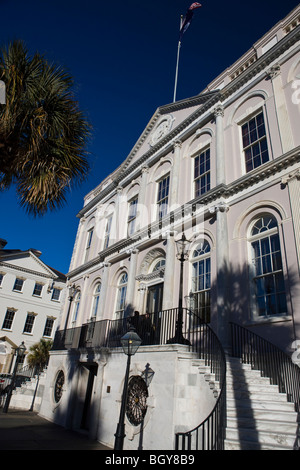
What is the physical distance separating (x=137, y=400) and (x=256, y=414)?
3.61 metres

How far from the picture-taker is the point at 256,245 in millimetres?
10672

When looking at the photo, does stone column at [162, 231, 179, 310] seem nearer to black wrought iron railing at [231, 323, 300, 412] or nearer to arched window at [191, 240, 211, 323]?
arched window at [191, 240, 211, 323]

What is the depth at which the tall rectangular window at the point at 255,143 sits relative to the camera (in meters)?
11.9

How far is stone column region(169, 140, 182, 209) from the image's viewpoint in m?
14.8

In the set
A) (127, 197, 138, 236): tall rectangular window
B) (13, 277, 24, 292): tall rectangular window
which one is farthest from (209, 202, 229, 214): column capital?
(13, 277, 24, 292): tall rectangular window

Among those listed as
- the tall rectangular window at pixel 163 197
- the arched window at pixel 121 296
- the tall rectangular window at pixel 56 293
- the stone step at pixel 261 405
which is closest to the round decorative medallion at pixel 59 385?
the arched window at pixel 121 296

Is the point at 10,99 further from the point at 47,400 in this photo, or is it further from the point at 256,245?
the point at 47,400

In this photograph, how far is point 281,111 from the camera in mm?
11344

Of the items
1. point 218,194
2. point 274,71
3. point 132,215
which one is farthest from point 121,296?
point 274,71

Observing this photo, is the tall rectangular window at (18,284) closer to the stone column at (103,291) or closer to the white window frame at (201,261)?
the stone column at (103,291)

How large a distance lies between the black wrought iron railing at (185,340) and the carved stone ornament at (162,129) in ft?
35.1

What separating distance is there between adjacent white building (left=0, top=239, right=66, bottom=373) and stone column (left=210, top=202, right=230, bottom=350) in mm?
21204

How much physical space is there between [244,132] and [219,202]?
138 inches
